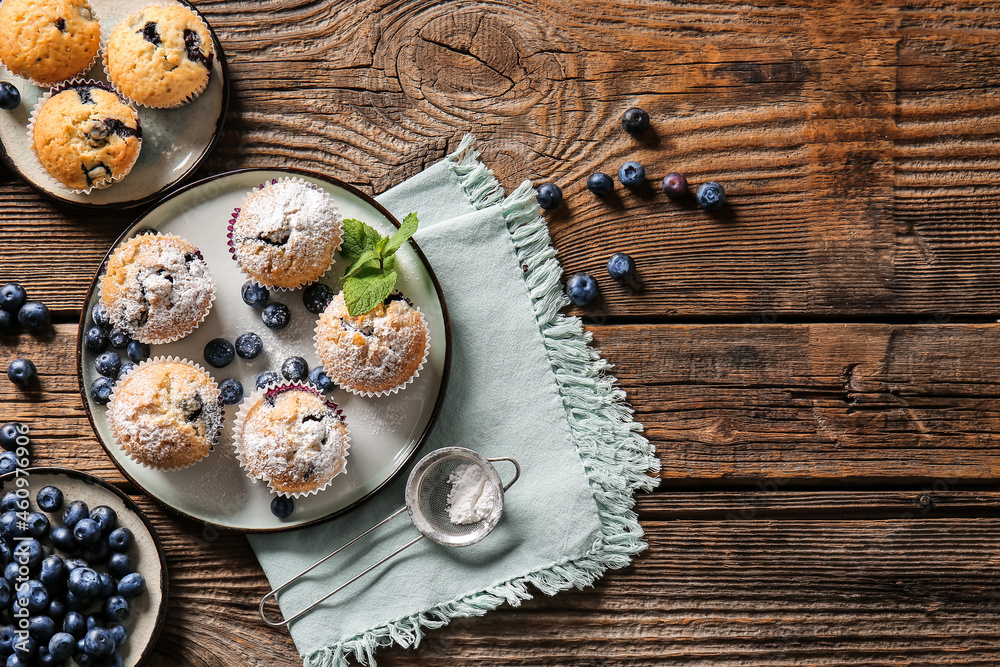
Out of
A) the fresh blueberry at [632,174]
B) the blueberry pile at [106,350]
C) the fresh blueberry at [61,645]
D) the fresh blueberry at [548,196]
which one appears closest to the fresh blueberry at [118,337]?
the blueberry pile at [106,350]

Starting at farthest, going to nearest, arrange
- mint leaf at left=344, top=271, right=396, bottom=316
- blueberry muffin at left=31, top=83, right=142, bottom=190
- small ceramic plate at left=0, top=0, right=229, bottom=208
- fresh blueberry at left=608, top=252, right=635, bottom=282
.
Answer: fresh blueberry at left=608, top=252, right=635, bottom=282 → small ceramic plate at left=0, top=0, right=229, bottom=208 → blueberry muffin at left=31, top=83, right=142, bottom=190 → mint leaf at left=344, top=271, right=396, bottom=316

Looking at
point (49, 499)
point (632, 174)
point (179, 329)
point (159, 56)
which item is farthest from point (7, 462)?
point (632, 174)

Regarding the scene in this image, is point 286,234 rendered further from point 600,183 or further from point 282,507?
point 600,183

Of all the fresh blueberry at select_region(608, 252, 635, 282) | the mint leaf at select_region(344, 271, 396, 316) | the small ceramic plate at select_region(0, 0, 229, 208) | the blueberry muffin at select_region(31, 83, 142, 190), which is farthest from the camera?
the fresh blueberry at select_region(608, 252, 635, 282)

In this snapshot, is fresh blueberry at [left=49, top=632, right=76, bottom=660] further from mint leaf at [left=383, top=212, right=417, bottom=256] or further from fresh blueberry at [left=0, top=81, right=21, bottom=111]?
fresh blueberry at [left=0, top=81, right=21, bottom=111]

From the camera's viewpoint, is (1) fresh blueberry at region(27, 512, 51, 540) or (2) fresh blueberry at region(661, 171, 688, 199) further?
(2) fresh blueberry at region(661, 171, 688, 199)

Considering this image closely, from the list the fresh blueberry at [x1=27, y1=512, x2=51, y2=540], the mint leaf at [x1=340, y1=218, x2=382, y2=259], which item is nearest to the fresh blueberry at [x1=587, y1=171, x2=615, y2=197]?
the mint leaf at [x1=340, y1=218, x2=382, y2=259]

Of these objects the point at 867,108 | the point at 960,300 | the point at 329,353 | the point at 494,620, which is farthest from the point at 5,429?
the point at 960,300

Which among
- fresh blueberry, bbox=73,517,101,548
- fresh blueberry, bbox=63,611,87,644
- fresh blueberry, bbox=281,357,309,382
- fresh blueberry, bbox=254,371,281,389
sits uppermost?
fresh blueberry, bbox=281,357,309,382
